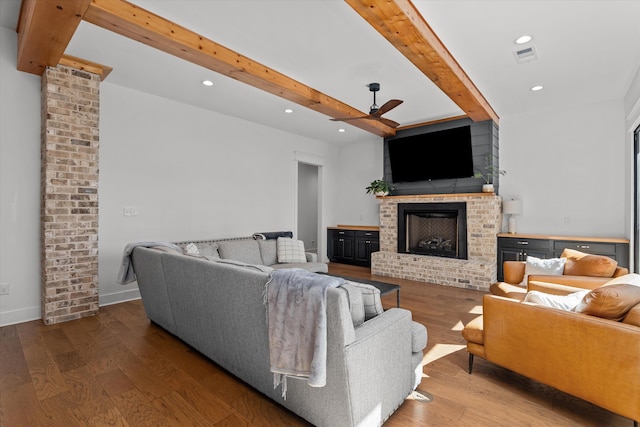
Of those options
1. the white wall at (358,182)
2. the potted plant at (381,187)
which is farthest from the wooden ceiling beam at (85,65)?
the white wall at (358,182)

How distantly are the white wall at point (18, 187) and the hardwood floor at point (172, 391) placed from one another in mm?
428

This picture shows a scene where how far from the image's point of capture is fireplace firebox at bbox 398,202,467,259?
5.42 meters

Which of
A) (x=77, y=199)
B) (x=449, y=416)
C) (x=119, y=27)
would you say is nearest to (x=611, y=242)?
(x=449, y=416)

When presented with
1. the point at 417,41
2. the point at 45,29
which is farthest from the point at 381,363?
the point at 45,29

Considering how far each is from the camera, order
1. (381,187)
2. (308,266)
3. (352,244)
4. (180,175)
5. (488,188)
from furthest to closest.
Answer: (352,244) → (381,187) → (488,188) → (180,175) → (308,266)

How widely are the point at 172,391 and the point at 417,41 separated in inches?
129

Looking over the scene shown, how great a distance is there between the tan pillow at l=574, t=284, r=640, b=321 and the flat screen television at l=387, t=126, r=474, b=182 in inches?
155

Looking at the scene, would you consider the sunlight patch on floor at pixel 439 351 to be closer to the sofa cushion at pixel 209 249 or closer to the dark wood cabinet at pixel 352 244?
the sofa cushion at pixel 209 249

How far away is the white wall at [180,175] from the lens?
405 cm

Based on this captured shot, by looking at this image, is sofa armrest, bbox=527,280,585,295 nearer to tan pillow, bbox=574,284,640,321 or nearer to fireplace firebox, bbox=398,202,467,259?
tan pillow, bbox=574,284,640,321

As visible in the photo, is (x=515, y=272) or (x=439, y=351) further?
(x=515, y=272)

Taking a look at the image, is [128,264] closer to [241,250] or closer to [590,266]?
[241,250]

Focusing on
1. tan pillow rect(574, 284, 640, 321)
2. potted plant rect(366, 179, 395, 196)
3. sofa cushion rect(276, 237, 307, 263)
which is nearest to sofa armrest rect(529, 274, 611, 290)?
tan pillow rect(574, 284, 640, 321)

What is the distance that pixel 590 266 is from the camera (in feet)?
10.2
